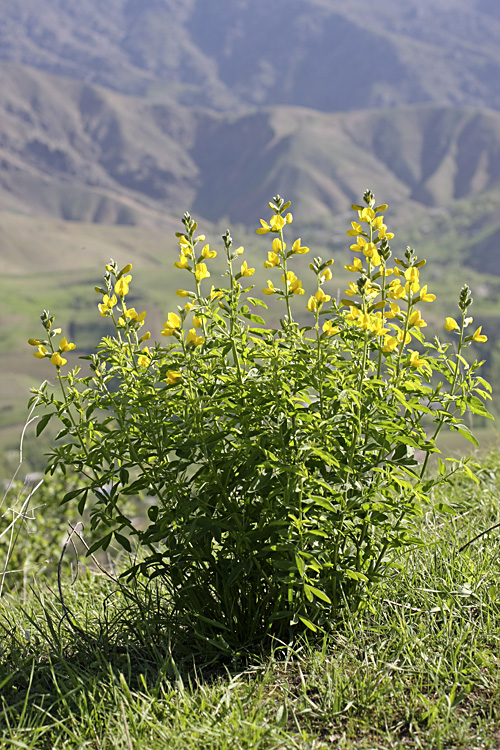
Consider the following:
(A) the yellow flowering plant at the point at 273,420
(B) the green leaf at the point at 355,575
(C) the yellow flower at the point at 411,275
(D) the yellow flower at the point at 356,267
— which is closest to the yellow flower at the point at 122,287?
(A) the yellow flowering plant at the point at 273,420

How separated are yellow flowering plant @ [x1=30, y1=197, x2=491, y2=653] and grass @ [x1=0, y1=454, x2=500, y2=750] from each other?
0.66 ft

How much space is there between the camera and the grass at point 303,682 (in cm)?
231

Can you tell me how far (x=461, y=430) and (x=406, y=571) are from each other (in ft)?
3.09

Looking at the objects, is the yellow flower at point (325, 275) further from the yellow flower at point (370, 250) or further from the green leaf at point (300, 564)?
the green leaf at point (300, 564)

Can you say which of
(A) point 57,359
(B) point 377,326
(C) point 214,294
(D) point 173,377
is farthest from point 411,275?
(A) point 57,359

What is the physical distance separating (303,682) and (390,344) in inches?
52.4

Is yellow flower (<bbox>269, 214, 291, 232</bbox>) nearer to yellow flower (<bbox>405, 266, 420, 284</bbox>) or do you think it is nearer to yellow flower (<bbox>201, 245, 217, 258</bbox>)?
yellow flower (<bbox>201, 245, 217, 258</bbox>)

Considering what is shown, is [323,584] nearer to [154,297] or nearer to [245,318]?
[245,318]

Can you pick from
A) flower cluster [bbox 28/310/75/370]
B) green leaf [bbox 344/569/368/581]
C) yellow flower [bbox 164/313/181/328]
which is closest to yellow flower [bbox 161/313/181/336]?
yellow flower [bbox 164/313/181/328]

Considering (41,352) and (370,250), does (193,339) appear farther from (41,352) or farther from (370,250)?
(370,250)

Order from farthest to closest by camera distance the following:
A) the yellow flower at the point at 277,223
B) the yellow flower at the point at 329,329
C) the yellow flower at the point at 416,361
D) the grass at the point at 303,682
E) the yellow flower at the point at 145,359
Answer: the yellow flower at the point at 145,359, the yellow flower at the point at 277,223, the yellow flower at the point at 416,361, the yellow flower at the point at 329,329, the grass at the point at 303,682

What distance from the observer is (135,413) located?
2.67 metres

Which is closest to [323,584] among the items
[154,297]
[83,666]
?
[83,666]

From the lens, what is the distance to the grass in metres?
2.31
